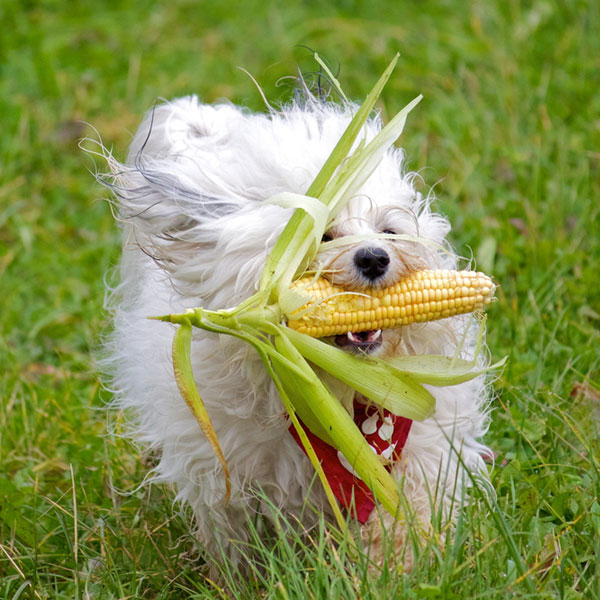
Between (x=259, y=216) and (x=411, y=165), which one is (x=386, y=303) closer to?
(x=259, y=216)

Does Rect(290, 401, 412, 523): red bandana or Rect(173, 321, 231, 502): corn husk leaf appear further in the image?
Rect(290, 401, 412, 523): red bandana

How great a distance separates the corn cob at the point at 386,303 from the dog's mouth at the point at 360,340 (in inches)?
3.3

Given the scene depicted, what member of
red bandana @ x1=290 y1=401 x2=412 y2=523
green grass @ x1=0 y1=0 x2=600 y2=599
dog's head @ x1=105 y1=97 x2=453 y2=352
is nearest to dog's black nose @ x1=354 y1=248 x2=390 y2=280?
dog's head @ x1=105 y1=97 x2=453 y2=352

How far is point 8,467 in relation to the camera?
382 centimetres

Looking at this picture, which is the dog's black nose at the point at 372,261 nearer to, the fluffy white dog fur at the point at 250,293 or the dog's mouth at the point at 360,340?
the fluffy white dog fur at the point at 250,293

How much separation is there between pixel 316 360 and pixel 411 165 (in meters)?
2.80

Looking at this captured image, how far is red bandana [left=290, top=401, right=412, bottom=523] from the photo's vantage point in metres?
2.89

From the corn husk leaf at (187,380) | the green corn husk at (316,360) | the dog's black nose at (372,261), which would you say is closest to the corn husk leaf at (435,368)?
the green corn husk at (316,360)

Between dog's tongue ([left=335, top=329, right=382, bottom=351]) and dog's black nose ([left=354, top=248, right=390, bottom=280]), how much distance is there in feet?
0.60

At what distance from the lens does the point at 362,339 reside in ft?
9.34

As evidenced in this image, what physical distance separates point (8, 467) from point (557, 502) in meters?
2.02

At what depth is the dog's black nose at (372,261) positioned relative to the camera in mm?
→ 2670

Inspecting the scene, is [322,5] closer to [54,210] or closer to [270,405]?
[54,210]

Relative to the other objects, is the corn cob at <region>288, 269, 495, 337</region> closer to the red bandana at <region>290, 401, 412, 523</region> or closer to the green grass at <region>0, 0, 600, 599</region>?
the red bandana at <region>290, 401, 412, 523</region>
